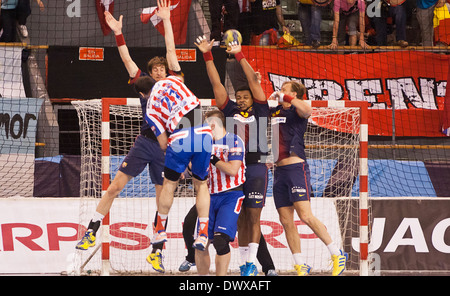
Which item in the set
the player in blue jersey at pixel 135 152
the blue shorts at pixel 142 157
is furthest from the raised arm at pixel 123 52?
the blue shorts at pixel 142 157

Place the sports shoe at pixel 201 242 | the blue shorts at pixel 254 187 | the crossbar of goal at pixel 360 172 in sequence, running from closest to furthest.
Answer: the sports shoe at pixel 201 242 → the blue shorts at pixel 254 187 → the crossbar of goal at pixel 360 172

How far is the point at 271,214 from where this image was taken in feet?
31.8

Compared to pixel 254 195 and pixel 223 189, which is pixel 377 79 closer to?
pixel 254 195

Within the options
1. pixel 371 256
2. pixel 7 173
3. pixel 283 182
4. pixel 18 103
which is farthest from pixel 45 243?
pixel 371 256

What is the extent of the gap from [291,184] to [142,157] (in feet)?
6.20

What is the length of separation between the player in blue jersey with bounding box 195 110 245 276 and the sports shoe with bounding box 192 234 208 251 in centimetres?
12

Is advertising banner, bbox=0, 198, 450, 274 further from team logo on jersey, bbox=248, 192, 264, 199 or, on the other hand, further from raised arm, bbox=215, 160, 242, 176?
raised arm, bbox=215, 160, 242, 176

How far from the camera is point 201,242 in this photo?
259 inches

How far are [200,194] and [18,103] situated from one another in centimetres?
607

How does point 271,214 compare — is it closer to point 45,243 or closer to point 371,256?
point 371,256

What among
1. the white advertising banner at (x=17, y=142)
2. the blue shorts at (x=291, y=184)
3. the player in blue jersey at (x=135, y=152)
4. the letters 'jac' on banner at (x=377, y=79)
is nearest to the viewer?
the blue shorts at (x=291, y=184)

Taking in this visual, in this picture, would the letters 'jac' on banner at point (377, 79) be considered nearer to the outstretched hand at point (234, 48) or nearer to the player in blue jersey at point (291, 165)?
the player in blue jersey at point (291, 165)

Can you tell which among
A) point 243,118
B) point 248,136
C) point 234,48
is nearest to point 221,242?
point 248,136

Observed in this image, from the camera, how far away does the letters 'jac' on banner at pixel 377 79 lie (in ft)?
40.1
